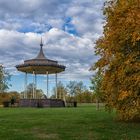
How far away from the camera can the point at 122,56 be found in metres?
22.6

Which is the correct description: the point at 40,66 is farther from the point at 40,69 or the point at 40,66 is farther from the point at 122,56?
the point at 122,56

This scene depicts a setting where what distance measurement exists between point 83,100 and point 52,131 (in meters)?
107

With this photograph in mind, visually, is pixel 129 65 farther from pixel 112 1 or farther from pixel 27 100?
pixel 27 100

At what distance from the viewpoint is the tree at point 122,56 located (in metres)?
21.4

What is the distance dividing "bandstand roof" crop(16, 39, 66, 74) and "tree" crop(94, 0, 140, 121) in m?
45.0

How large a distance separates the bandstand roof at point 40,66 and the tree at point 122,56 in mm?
44965

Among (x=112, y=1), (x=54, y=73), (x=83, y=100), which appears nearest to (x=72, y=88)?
(x=83, y=100)

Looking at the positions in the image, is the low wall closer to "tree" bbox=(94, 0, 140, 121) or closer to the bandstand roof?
the bandstand roof

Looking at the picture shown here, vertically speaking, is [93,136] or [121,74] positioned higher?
[121,74]

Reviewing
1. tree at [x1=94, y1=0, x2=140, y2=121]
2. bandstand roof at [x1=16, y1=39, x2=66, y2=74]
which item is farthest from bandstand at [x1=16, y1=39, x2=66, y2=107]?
tree at [x1=94, y1=0, x2=140, y2=121]

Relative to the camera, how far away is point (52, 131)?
1853 cm

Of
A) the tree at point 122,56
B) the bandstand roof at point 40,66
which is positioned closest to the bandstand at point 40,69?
the bandstand roof at point 40,66

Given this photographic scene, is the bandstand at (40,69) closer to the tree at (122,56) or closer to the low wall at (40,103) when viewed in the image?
the low wall at (40,103)

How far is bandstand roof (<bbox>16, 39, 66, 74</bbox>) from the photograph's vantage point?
70000mm
